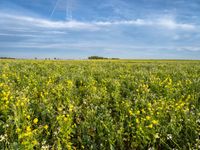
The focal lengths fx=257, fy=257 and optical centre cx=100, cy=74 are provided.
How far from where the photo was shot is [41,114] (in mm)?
5777

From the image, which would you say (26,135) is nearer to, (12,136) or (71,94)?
(12,136)

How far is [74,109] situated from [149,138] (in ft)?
7.49

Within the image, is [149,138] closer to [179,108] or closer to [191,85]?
[179,108]

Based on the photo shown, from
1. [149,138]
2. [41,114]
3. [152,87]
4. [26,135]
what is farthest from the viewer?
[152,87]

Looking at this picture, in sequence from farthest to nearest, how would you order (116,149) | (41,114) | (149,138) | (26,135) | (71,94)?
(71,94)
(41,114)
(116,149)
(149,138)
(26,135)

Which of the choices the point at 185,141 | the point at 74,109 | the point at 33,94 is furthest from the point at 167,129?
the point at 33,94

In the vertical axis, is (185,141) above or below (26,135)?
below

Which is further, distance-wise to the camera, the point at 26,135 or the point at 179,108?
the point at 179,108

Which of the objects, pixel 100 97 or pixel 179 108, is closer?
pixel 179 108

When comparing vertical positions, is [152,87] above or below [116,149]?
above

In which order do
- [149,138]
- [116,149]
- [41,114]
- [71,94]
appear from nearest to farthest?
[149,138], [116,149], [41,114], [71,94]

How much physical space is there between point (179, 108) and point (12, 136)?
336cm

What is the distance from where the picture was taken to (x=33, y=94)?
24.8 ft

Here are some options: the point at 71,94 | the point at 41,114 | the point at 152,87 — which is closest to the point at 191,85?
the point at 152,87
